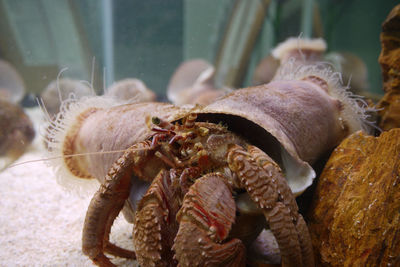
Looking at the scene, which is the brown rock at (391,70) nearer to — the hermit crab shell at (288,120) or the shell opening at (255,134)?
the hermit crab shell at (288,120)

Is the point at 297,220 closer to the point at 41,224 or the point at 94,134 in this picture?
the point at 94,134

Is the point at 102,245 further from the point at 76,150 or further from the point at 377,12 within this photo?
the point at 377,12

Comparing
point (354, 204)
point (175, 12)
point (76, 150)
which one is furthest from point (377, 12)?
point (76, 150)

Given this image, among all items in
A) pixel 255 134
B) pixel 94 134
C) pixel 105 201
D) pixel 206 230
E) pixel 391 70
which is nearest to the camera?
pixel 206 230

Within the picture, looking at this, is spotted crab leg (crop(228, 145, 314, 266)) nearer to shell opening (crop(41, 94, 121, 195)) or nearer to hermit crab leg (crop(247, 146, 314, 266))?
hermit crab leg (crop(247, 146, 314, 266))

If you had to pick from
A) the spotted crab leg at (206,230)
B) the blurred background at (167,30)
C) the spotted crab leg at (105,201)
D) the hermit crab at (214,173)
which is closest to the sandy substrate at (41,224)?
the spotted crab leg at (105,201)

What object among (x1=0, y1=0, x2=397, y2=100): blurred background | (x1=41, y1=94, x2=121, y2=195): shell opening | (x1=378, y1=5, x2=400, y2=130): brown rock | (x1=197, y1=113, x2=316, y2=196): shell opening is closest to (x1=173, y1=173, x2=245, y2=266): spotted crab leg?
(x1=197, y1=113, x2=316, y2=196): shell opening

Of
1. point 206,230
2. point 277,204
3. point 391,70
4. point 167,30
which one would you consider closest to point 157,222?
point 206,230
